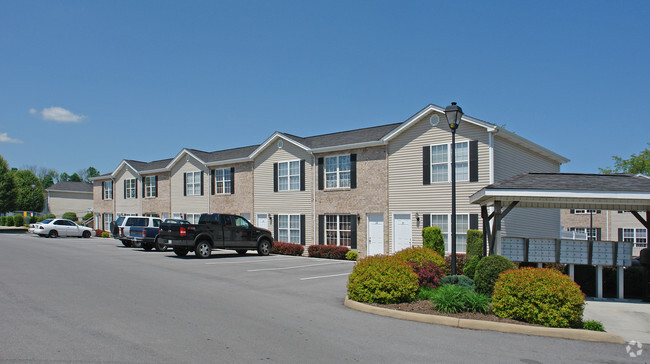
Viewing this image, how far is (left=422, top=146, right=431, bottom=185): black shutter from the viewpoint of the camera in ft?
66.0

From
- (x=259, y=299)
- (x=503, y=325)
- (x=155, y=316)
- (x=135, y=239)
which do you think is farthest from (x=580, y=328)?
(x=135, y=239)

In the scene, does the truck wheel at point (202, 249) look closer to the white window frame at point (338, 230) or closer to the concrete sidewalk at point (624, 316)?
the white window frame at point (338, 230)

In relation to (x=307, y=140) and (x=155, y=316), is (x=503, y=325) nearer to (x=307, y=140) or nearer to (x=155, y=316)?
(x=155, y=316)

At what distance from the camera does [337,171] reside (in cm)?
2391

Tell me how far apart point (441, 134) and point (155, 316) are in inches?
588

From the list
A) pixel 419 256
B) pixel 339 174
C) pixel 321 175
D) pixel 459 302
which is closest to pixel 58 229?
pixel 321 175

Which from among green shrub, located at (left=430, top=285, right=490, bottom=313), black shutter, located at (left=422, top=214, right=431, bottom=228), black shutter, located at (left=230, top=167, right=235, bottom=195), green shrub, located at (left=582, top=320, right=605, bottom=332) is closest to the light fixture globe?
green shrub, located at (left=430, top=285, right=490, bottom=313)

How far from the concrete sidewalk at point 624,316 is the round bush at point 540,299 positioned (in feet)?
2.65

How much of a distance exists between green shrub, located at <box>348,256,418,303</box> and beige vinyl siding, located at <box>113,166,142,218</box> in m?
32.5

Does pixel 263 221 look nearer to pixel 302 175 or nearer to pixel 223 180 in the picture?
pixel 302 175

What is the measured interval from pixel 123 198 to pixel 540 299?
39235mm

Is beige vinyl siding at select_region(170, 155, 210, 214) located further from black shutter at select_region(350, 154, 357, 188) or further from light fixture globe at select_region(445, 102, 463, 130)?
light fixture globe at select_region(445, 102, 463, 130)

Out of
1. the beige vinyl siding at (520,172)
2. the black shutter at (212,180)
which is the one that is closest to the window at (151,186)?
the black shutter at (212,180)

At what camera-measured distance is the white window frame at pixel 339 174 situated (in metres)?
23.4
